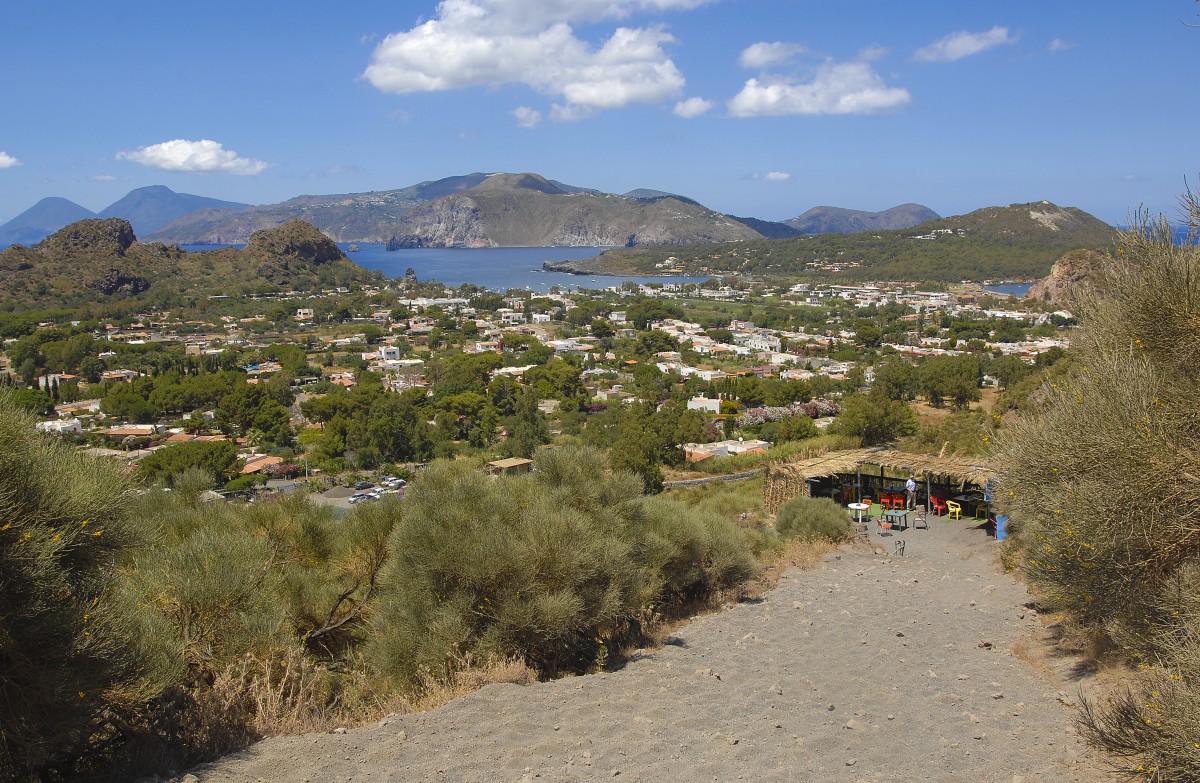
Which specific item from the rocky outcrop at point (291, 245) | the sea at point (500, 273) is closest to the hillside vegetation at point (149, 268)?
the rocky outcrop at point (291, 245)

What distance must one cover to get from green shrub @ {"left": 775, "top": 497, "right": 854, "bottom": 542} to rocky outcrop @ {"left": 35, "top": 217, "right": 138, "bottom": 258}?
87478mm

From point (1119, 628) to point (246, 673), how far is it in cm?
483

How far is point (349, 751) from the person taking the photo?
3.81 metres

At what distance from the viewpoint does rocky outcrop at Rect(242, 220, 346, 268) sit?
95.4 metres

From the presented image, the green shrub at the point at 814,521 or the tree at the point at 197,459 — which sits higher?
the green shrub at the point at 814,521

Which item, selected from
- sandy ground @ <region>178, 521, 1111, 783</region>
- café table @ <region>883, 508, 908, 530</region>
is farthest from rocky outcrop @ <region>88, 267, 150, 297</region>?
sandy ground @ <region>178, 521, 1111, 783</region>

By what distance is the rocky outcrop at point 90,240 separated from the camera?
8097 centimetres

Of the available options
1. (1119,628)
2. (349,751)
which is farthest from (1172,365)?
(349,751)

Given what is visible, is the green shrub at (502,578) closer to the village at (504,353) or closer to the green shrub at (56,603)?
the green shrub at (56,603)

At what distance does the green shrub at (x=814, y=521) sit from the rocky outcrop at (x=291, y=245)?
90806 millimetres

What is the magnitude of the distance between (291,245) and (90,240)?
20.6 metres

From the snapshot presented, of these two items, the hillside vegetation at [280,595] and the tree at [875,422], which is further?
the tree at [875,422]

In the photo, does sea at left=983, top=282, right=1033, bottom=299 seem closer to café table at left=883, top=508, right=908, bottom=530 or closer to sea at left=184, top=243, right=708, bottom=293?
sea at left=184, top=243, right=708, bottom=293

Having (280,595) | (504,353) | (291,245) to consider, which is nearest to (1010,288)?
(504,353)
